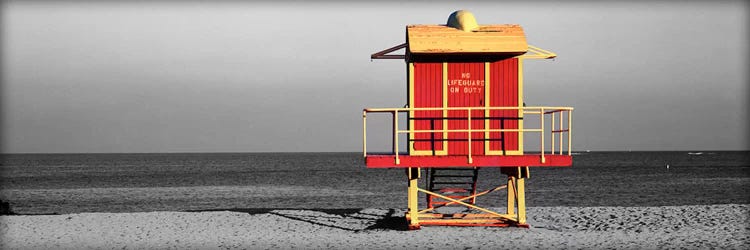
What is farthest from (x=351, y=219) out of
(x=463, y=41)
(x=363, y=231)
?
(x=463, y=41)

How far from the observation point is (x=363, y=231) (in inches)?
778

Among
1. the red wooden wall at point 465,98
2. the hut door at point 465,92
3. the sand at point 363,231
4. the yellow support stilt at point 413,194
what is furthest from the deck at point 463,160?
the sand at point 363,231

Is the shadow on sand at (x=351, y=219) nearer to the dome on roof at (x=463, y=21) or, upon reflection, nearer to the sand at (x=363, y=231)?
the sand at (x=363, y=231)

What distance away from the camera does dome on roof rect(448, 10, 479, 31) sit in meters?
17.6

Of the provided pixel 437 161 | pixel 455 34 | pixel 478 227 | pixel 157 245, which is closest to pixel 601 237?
pixel 478 227

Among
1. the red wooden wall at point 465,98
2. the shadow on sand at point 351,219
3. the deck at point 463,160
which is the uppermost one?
the red wooden wall at point 465,98

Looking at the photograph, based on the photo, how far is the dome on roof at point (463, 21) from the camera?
17.6 meters

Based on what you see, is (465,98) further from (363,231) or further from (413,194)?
(363,231)

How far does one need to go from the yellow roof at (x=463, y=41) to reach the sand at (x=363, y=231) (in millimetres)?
4124

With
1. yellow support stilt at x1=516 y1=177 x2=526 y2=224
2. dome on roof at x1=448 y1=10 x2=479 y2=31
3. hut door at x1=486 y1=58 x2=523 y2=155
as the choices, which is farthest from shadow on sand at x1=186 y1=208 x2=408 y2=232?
dome on roof at x1=448 y1=10 x2=479 y2=31

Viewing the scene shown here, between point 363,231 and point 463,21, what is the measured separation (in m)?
5.83

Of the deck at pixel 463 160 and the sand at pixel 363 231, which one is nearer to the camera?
the deck at pixel 463 160

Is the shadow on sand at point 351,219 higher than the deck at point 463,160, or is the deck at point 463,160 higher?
the deck at point 463,160

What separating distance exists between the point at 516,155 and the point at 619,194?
129ft
